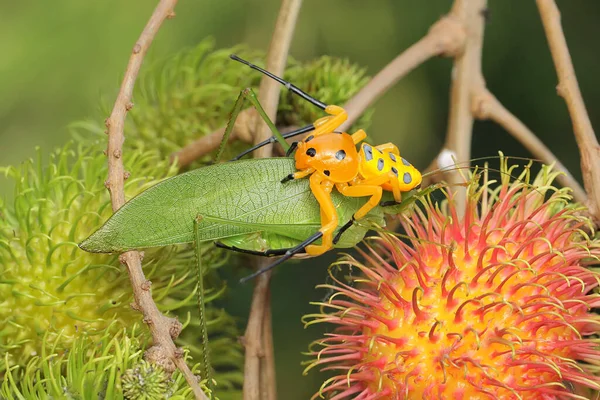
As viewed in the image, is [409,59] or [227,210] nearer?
[227,210]

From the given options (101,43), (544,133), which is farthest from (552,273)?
(101,43)

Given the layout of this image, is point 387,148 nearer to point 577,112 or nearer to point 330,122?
point 330,122

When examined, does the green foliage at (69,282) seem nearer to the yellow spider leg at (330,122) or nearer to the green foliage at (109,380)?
the green foliage at (109,380)

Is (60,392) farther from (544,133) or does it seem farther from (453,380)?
(544,133)

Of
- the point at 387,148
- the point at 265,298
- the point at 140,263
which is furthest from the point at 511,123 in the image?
the point at 140,263

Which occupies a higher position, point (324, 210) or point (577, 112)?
point (577, 112)

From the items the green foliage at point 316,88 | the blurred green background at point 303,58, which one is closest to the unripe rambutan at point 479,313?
the green foliage at point 316,88
